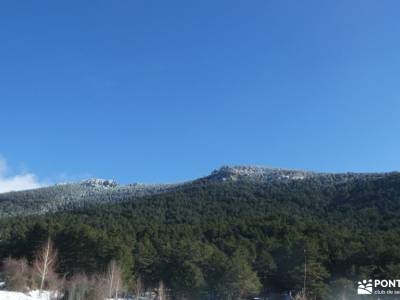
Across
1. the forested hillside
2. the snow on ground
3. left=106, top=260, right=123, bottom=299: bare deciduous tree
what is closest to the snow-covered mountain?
the forested hillside

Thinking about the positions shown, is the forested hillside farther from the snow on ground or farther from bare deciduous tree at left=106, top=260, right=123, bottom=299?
the snow on ground

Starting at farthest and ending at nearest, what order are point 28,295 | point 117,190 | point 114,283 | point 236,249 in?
point 117,190
point 236,249
point 114,283
point 28,295

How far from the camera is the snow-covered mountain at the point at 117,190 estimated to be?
13562 cm

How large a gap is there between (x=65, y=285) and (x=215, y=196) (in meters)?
73.1

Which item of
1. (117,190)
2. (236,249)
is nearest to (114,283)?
(236,249)

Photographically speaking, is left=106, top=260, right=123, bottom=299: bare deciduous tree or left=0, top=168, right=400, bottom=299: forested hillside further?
left=0, top=168, right=400, bottom=299: forested hillside

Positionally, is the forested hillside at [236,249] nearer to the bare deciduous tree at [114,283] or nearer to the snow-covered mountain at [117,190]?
the bare deciduous tree at [114,283]

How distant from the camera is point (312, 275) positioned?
177 feet

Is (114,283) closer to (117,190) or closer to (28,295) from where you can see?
(28,295)

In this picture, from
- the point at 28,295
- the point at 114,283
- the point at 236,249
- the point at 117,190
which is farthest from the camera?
the point at 117,190

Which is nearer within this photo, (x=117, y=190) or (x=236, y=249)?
(x=236, y=249)

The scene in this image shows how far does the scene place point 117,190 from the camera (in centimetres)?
17338

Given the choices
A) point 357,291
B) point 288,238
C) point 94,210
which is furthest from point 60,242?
point 94,210

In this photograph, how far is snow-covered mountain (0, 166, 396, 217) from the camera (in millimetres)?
135625
